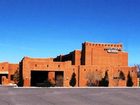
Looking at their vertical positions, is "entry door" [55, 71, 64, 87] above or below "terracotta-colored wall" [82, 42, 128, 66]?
below

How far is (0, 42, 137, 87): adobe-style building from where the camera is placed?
2667 inches

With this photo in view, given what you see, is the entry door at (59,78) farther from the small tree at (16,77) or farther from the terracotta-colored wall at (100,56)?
the terracotta-colored wall at (100,56)

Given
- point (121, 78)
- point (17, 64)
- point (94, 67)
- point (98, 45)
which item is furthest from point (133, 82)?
point (17, 64)

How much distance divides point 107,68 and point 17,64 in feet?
77.8

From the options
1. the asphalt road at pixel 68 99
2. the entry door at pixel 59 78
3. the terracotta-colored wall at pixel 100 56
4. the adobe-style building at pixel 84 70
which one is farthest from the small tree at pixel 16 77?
the asphalt road at pixel 68 99

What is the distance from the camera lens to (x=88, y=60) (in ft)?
262

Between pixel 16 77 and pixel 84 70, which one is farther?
pixel 16 77

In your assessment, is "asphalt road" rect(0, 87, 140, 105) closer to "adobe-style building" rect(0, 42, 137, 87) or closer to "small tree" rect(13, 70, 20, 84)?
"adobe-style building" rect(0, 42, 137, 87)

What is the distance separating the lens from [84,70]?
70.9 meters

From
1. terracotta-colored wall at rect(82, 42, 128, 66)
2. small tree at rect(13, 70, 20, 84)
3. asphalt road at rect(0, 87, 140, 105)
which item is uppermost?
terracotta-colored wall at rect(82, 42, 128, 66)

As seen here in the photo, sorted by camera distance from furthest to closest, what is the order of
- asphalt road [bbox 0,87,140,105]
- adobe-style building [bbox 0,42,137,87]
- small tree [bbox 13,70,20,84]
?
small tree [bbox 13,70,20,84] < adobe-style building [bbox 0,42,137,87] < asphalt road [bbox 0,87,140,105]

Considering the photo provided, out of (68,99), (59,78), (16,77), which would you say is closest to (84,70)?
(59,78)

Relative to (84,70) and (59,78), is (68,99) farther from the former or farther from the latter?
(84,70)

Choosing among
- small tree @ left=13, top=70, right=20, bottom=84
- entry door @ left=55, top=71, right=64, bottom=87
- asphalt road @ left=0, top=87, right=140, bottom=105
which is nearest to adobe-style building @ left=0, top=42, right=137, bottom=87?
entry door @ left=55, top=71, right=64, bottom=87
